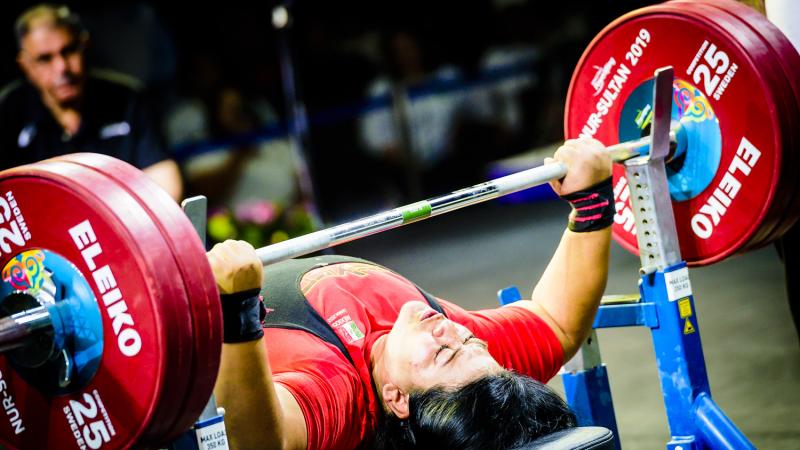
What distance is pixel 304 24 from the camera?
8.60m

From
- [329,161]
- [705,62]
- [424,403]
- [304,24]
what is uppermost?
[304,24]

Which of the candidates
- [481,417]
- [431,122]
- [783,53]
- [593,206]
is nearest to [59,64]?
[593,206]

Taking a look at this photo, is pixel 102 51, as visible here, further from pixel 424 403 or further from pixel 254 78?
pixel 424 403

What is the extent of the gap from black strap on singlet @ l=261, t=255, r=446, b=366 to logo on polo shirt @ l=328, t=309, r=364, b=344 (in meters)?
0.02

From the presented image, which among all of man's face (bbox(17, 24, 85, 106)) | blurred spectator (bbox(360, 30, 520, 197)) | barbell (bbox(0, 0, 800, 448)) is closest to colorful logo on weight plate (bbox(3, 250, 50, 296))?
barbell (bbox(0, 0, 800, 448))

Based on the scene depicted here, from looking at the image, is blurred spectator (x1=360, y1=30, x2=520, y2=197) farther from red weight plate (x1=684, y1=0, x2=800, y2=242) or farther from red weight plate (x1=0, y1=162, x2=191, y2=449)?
red weight plate (x1=0, y1=162, x2=191, y2=449)

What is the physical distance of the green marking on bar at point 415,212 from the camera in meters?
2.00

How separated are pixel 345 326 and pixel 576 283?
1.90 feet

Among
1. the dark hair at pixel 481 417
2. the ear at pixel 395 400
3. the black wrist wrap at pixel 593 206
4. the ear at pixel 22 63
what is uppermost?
the ear at pixel 22 63

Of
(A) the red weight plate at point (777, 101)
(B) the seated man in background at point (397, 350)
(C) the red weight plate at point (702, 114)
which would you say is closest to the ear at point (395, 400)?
(B) the seated man in background at point (397, 350)

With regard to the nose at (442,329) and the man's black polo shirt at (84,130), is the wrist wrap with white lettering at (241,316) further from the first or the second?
the man's black polo shirt at (84,130)

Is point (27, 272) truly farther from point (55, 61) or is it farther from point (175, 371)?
point (55, 61)

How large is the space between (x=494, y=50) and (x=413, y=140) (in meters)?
1.30

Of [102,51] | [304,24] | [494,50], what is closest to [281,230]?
[102,51]
